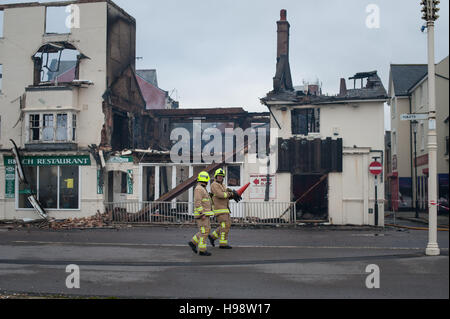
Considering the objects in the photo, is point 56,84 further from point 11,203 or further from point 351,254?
point 351,254

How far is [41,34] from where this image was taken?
86.5ft

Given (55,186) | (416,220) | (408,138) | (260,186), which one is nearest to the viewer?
(260,186)

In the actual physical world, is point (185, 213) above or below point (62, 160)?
below

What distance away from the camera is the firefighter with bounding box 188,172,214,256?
11914mm

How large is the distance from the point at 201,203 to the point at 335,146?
11.6 m

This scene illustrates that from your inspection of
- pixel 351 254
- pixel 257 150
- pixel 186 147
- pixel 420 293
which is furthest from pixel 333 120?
pixel 420 293

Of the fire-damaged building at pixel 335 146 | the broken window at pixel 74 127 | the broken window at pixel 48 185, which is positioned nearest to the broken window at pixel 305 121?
the fire-damaged building at pixel 335 146

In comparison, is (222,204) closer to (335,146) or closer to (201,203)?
(201,203)

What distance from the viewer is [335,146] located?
73.4ft

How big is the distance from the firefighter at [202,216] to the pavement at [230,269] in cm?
31

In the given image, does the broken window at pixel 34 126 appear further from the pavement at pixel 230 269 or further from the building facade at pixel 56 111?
the pavement at pixel 230 269

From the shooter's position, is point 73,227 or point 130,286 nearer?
point 130,286

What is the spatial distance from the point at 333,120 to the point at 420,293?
15690 mm

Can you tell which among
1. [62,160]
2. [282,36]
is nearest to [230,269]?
[62,160]
